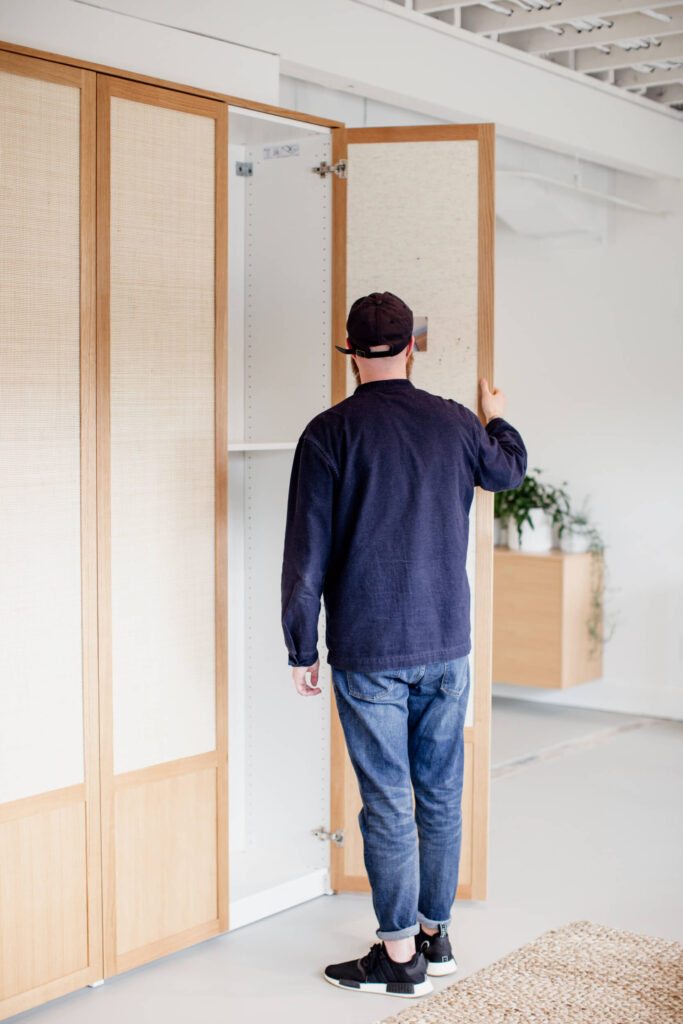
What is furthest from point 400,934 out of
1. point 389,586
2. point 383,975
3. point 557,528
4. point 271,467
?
point 557,528

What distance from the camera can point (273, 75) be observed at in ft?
12.1

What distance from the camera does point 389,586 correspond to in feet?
8.95

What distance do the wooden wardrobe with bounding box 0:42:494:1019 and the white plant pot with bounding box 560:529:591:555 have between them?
122 inches

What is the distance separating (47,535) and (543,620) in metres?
3.97

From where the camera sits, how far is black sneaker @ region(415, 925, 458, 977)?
9.81 ft

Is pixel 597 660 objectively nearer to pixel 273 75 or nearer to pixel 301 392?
pixel 301 392

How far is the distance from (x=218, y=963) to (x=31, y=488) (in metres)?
1.42

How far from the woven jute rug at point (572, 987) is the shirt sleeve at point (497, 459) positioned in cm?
130

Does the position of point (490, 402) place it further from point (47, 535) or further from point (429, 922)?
Answer: point (429, 922)

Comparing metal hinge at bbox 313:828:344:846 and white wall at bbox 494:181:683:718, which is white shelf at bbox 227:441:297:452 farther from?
white wall at bbox 494:181:683:718

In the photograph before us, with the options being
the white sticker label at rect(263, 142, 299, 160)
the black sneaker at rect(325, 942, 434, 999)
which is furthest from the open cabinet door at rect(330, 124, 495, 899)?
the black sneaker at rect(325, 942, 434, 999)

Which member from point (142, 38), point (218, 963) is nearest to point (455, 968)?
point (218, 963)

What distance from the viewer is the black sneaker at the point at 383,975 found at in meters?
2.89

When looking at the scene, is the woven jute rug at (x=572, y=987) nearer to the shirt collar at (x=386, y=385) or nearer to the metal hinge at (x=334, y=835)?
the metal hinge at (x=334, y=835)
